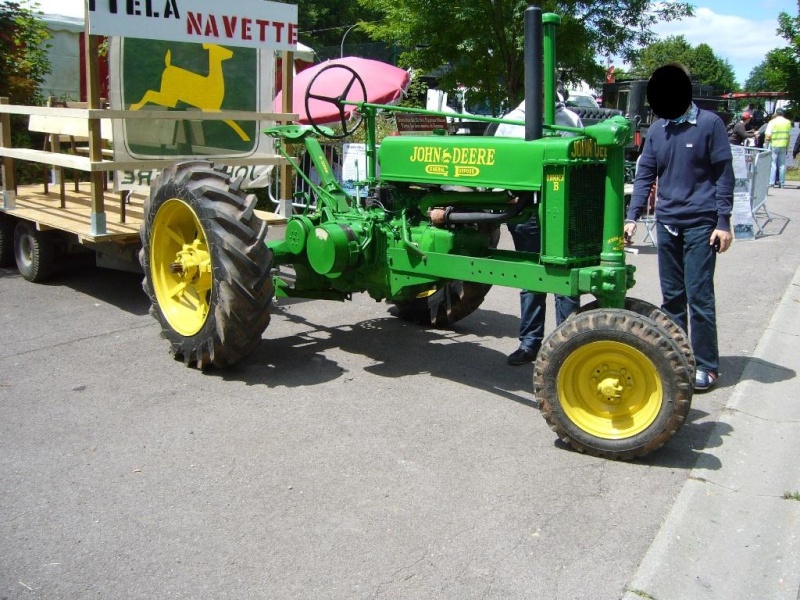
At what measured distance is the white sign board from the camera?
627 centimetres

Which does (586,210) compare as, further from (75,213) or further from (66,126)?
(75,213)

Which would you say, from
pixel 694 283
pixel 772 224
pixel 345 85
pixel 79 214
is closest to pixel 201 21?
pixel 79 214

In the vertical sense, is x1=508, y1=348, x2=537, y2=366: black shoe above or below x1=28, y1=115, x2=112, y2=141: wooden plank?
below

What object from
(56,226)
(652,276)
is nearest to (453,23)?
(652,276)

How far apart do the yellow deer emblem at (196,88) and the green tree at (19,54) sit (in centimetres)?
448

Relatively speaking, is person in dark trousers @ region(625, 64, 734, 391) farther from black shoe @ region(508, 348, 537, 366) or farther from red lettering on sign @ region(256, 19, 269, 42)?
red lettering on sign @ region(256, 19, 269, 42)

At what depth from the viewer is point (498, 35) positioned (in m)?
13.6

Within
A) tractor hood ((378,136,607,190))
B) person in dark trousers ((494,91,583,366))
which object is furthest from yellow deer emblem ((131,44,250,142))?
person in dark trousers ((494,91,583,366))

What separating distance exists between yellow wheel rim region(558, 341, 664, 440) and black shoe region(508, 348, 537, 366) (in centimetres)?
148

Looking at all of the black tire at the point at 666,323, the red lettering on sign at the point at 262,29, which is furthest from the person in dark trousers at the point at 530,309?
the red lettering on sign at the point at 262,29

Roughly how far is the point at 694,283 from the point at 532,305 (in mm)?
1097

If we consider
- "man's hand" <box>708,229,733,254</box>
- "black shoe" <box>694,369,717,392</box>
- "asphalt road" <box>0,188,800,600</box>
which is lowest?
"asphalt road" <box>0,188,800,600</box>

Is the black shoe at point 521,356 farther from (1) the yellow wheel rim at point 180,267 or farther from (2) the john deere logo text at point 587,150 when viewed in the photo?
(1) the yellow wheel rim at point 180,267

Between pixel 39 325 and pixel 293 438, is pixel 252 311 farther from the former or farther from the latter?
pixel 39 325
